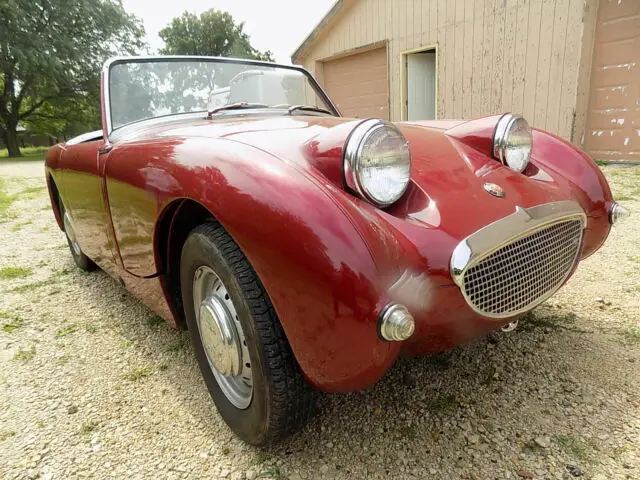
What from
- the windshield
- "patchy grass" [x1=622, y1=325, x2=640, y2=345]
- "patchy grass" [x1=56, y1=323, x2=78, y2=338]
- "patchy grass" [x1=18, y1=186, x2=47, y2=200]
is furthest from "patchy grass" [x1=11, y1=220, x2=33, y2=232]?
"patchy grass" [x1=622, y1=325, x2=640, y2=345]

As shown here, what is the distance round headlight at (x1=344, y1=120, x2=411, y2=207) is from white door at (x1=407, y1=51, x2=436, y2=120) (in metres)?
8.03

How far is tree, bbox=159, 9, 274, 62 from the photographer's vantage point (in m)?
36.4

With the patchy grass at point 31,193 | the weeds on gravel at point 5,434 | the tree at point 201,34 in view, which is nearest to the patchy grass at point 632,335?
the weeds on gravel at point 5,434

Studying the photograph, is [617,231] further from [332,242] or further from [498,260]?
[332,242]

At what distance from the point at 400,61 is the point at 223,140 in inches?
316

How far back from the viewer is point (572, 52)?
634cm

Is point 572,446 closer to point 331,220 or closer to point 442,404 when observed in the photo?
point 442,404

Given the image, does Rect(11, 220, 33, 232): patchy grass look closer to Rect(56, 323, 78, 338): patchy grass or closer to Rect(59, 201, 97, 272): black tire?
Rect(59, 201, 97, 272): black tire

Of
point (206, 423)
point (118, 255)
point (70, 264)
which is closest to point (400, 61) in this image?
point (70, 264)

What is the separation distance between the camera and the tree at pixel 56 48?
58.3ft

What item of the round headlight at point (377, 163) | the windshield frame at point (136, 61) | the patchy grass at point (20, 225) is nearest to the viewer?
the round headlight at point (377, 163)

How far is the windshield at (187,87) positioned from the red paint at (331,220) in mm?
772

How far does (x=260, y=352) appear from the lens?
4.30ft

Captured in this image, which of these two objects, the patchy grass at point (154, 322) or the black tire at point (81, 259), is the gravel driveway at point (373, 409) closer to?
the patchy grass at point (154, 322)
